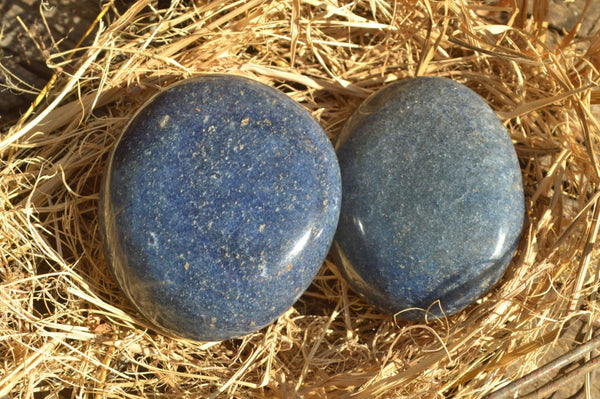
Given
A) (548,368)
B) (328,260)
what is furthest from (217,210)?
(548,368)

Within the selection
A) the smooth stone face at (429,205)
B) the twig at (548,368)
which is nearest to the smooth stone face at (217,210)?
the smooth stone face at (429,205)

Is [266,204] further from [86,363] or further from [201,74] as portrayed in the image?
[86,363]

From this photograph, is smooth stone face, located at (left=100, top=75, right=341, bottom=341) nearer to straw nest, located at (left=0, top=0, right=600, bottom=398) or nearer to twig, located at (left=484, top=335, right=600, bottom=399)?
straw nest, located at (left=0, top=0, right=600, bottom=398)

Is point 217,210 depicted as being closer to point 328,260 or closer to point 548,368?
point 328,260

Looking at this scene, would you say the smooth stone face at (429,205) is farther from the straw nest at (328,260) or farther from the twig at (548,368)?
the twig at (548,368)

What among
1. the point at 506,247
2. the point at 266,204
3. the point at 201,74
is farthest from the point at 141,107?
the point at 506,247
